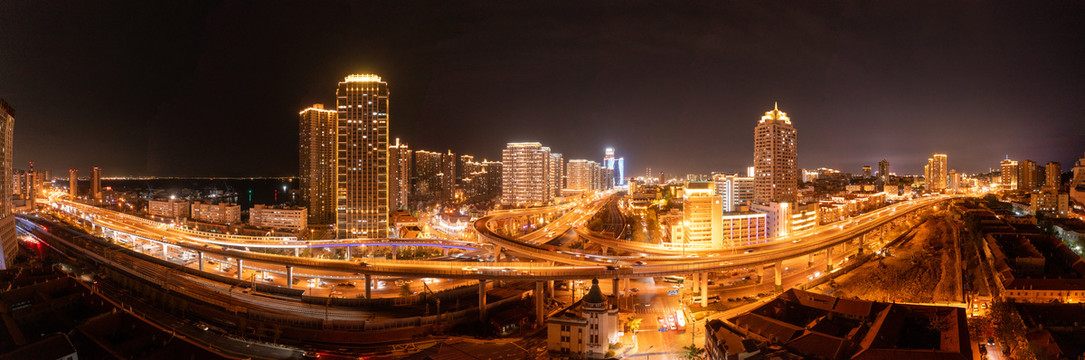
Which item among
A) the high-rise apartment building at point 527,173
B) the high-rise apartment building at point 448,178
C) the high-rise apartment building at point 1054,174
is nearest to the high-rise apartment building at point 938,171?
the high-rise apartment building at point 1054,174

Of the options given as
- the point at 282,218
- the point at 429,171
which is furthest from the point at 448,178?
the point at 282,218

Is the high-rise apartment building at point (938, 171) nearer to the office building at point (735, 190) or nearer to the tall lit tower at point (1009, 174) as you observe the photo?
the tall lit tower at point (1009, 174)

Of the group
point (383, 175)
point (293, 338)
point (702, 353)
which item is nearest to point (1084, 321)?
point (702, 353)

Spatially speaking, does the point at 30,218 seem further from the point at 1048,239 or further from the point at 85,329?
the point at 1048,239

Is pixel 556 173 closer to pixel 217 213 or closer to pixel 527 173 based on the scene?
pixel 527 173

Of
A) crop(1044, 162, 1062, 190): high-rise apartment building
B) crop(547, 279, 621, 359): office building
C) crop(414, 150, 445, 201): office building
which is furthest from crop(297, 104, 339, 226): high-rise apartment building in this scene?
crop(1044, 162, 1062, 190): high-rise apartment building

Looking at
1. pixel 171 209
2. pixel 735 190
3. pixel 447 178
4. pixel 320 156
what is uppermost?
pixel 320 156
